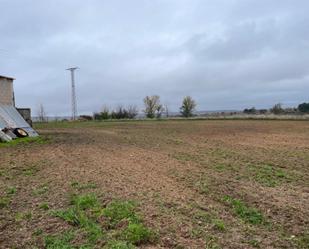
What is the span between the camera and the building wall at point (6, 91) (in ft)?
74.8

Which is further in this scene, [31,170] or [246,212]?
[31,170]

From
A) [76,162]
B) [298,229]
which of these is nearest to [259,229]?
[298,229]

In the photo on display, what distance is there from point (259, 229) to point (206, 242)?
94cm

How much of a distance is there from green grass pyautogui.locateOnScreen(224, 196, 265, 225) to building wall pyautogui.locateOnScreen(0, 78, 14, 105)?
732 inches

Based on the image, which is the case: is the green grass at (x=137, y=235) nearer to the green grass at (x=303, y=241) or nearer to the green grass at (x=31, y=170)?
the green grass at (x=303, y=241)

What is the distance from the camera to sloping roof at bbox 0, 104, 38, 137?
20172 millimetres

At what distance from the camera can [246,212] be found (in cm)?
625

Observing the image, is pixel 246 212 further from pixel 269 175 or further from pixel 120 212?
pixel 269 175

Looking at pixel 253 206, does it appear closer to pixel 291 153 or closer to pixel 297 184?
pixel 297 184

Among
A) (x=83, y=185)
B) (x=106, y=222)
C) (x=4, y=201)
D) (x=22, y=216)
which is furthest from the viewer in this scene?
(x=83, y=185)

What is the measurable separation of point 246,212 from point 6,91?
20.0 meters

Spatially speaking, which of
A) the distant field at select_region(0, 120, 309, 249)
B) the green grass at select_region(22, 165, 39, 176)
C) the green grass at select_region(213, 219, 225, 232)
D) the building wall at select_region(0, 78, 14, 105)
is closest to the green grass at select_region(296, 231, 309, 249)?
the distant field at select_region(0, 120, 309, 249)

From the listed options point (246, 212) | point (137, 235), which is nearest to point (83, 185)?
point (137, 235)

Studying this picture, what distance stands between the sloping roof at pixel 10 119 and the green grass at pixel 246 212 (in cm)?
1524
